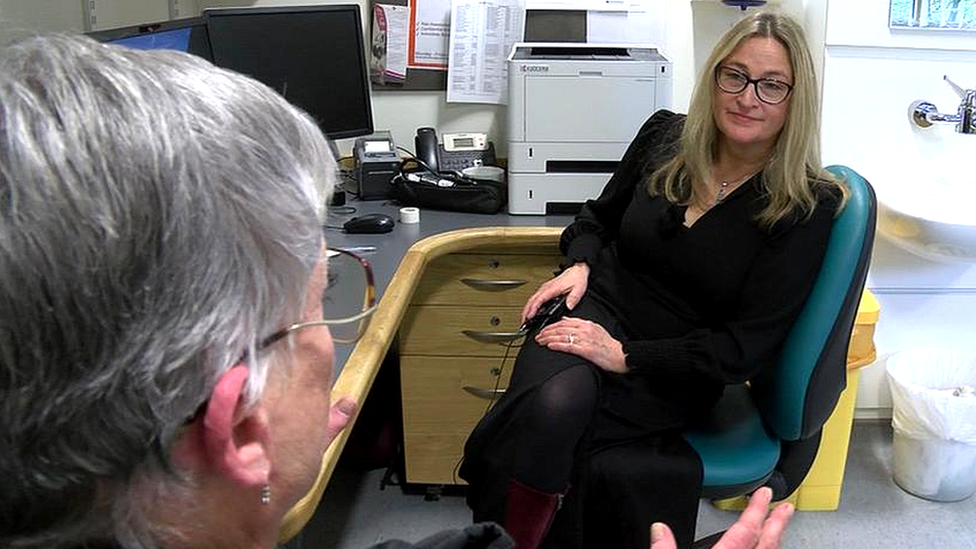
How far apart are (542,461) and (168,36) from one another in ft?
4.03

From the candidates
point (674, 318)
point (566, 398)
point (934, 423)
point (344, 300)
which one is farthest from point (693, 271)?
point (344, 300)

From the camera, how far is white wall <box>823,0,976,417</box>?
2.45m

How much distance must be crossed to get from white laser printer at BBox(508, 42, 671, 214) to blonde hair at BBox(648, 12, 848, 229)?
271 millimetres

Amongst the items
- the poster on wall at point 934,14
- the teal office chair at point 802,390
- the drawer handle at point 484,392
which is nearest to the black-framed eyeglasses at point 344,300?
the teal office chair at point 802,390

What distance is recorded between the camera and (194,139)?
60 centimetres

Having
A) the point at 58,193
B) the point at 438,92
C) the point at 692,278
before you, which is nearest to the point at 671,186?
the point at 692,278

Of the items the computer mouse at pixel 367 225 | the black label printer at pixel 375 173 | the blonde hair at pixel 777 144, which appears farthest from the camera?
the black label printer at pixel 375 173

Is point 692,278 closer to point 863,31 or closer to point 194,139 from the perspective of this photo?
point 863,31

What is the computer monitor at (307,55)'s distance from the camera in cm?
226

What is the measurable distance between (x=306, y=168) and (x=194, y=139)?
94 millimetres

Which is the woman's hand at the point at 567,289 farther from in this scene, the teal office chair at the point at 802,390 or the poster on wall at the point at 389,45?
the poster on wall at the point at 389,45

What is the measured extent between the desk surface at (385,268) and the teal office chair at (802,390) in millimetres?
640

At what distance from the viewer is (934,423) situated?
2.38m

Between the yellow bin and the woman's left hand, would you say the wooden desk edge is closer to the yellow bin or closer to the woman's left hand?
the woman's left hand
